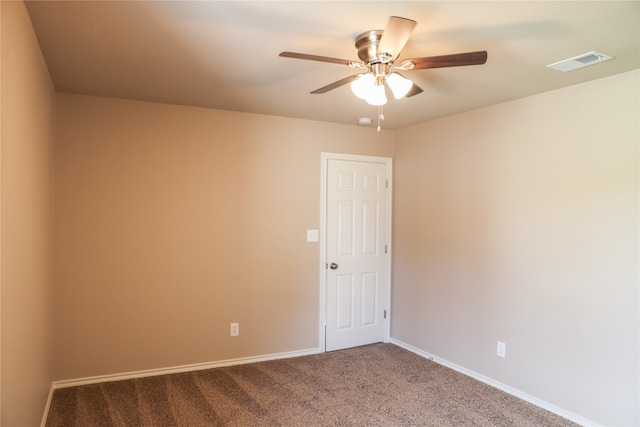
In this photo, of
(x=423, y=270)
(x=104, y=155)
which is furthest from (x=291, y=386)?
(x=104, y=155)

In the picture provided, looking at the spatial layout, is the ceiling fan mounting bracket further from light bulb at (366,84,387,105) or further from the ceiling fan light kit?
light bulb at (366,84,387,105)

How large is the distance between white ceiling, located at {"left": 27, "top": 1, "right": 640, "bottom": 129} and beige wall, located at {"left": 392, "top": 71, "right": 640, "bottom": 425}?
12.0 inches

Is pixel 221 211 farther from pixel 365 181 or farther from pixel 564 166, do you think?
pixel 564 166

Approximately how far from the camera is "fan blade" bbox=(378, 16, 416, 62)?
66.6 inches

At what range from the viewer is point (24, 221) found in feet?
6.73

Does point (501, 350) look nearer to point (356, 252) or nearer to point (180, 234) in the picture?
point (356, 252)

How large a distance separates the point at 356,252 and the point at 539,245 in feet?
A: 6.08

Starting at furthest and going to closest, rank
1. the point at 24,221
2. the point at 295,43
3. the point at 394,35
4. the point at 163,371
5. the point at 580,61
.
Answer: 1. the point at 163,371
2. the point at 580,61
3. the point at 295,43
4. the point at 24,221
5. the point at 394,35

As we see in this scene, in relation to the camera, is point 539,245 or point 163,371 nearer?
point 539,245

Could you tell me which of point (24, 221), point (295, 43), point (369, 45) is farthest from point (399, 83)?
point (24, 221)

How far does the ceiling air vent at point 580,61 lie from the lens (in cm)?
236

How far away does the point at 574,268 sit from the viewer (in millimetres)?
2887

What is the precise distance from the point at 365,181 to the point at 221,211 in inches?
64.0

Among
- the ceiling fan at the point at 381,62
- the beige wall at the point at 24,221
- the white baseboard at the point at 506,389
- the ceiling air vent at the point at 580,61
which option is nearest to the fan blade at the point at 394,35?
the ceiling fan at the point at 381,62
